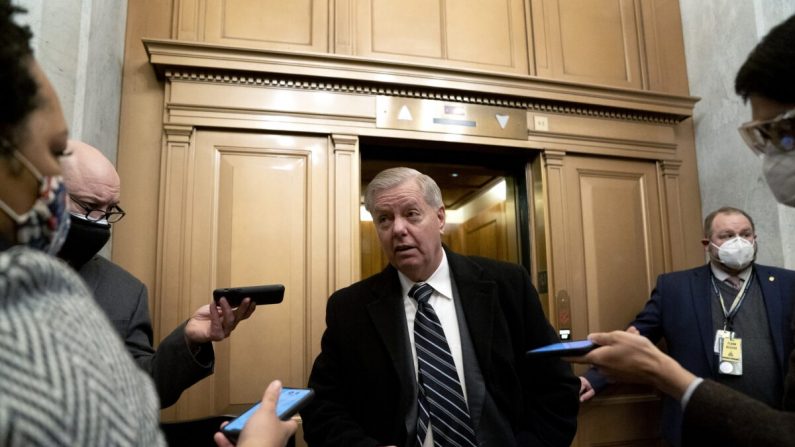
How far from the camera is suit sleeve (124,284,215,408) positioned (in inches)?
71.1

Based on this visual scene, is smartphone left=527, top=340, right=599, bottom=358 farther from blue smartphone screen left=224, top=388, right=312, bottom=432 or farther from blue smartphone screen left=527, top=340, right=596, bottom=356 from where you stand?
blue smartphone screen left=224, top=388, right=312, bottom=432

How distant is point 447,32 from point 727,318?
2.47 meters

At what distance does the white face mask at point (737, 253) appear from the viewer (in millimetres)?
2982

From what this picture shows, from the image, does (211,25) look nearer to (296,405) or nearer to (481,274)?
(481,274)

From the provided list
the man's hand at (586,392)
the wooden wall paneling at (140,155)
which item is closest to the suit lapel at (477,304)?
the man's hand at (586,392)

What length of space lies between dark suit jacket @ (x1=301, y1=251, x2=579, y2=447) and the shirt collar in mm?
30

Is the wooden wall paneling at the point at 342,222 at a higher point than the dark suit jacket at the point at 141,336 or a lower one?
higher

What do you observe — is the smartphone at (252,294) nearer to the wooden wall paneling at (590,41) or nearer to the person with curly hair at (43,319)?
the person with curly hair at (43,319)

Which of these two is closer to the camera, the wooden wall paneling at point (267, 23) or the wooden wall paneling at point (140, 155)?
the wooden wall paneling at point (140, 155)

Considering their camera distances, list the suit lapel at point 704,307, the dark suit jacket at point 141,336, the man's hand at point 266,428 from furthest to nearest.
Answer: the suit lapel at point 704,307 < the dark suit jacket at point 141,336 < the man's hand at point 266,428

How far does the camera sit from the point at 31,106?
668 millimetres

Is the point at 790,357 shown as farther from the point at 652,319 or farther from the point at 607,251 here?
the point at 607,251

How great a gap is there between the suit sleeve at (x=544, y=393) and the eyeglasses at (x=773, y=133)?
1.01 m

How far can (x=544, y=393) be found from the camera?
78.0 inches
